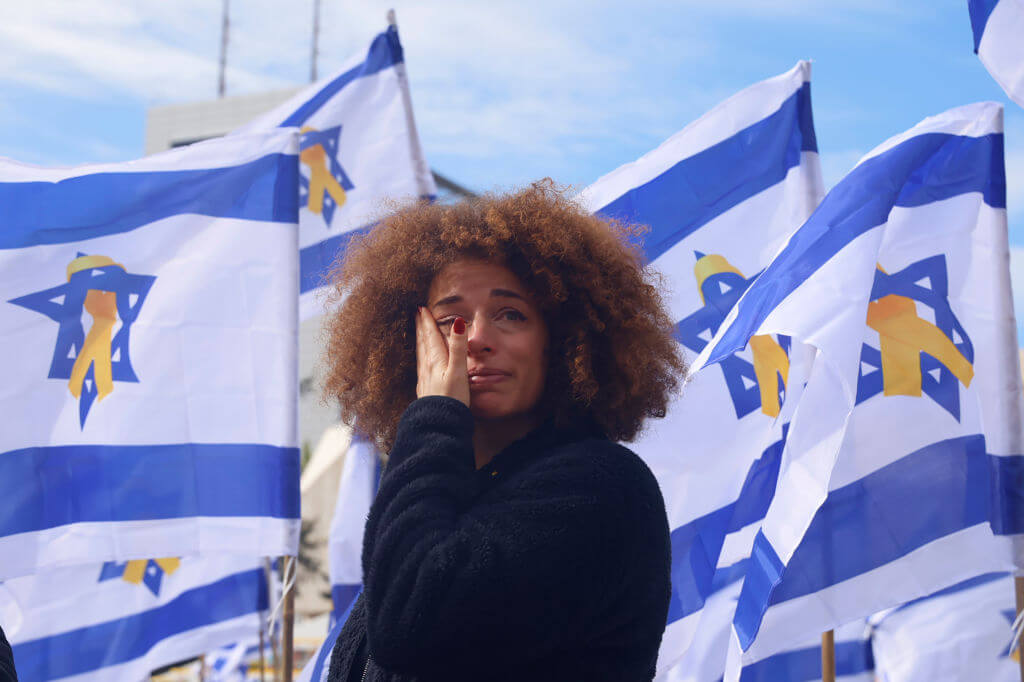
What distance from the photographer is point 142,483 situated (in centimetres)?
516

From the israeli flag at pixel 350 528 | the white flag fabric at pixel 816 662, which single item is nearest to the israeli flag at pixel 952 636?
the white flag fabric at pixel 816 662

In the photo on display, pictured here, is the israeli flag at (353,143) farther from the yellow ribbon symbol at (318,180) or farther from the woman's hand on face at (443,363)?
the woman's hand on face at (443,363)

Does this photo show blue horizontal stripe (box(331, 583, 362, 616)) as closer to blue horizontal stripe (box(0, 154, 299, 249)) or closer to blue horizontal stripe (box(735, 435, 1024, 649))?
blue horizontal stripe (box(0, 154, 299, 249))

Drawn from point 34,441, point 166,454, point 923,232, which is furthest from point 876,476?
point 34,441

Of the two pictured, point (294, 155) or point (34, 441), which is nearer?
point (34, 441)

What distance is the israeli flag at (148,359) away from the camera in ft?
16.5

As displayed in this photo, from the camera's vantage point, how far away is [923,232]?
4785 millimetres

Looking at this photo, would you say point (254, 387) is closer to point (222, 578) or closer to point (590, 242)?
point (222, 578)

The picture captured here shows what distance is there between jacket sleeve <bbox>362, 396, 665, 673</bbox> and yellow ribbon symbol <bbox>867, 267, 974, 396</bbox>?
8.89ft

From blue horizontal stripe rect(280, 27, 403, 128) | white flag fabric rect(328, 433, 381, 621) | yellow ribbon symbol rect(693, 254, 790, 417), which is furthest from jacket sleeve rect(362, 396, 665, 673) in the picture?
blue horizontal stripe rect(280, 27, 403, 128)

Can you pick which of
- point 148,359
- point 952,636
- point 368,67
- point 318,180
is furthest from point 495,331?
point 368,67

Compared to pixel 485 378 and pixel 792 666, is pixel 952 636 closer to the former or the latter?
pixel 792 666

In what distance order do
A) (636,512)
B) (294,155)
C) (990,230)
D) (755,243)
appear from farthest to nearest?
(294,155)
(755,243)
(990,230)
(636,512)

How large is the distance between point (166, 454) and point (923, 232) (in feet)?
11.2
